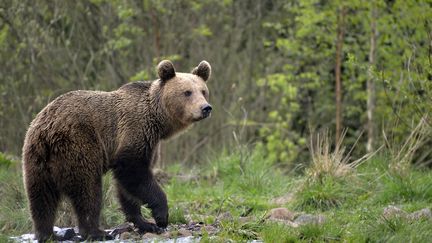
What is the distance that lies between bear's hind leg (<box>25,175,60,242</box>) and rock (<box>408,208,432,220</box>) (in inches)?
131

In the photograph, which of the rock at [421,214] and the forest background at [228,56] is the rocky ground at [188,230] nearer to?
the rock at [421,214]

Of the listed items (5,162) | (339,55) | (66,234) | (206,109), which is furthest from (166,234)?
(339,55)

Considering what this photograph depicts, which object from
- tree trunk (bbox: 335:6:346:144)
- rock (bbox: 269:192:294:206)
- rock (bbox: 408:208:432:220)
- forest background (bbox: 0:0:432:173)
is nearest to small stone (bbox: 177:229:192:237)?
rock (bbox: 408:208:432:220)

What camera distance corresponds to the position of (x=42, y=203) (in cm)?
748

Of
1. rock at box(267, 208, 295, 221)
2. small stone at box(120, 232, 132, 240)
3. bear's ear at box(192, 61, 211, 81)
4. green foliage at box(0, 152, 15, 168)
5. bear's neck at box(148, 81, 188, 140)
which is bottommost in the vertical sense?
rock at box(267, 208, 295, 221)

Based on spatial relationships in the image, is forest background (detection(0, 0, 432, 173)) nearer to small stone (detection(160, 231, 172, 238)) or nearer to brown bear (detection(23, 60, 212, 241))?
brown bear (detection(23, 60, 212, 241))

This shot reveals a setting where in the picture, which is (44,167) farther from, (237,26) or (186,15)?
(237,26)

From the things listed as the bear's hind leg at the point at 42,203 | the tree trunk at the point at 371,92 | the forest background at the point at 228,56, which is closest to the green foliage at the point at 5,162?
the forest background at the point at 228,56

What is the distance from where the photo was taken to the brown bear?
7.47 meters

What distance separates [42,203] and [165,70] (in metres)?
1.95

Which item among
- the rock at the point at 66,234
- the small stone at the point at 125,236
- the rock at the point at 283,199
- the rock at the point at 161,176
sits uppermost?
the rock at the point at 66,234

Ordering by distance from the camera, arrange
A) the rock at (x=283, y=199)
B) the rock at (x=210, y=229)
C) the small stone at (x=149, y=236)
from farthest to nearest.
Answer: the rock at (x=283, y=199) → the small stone at (x=149, y=236) → the rock at (x=210, y=229)

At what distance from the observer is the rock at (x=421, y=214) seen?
771 centimetres

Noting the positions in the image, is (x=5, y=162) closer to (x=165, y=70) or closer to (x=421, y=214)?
(x=165, y=70)
